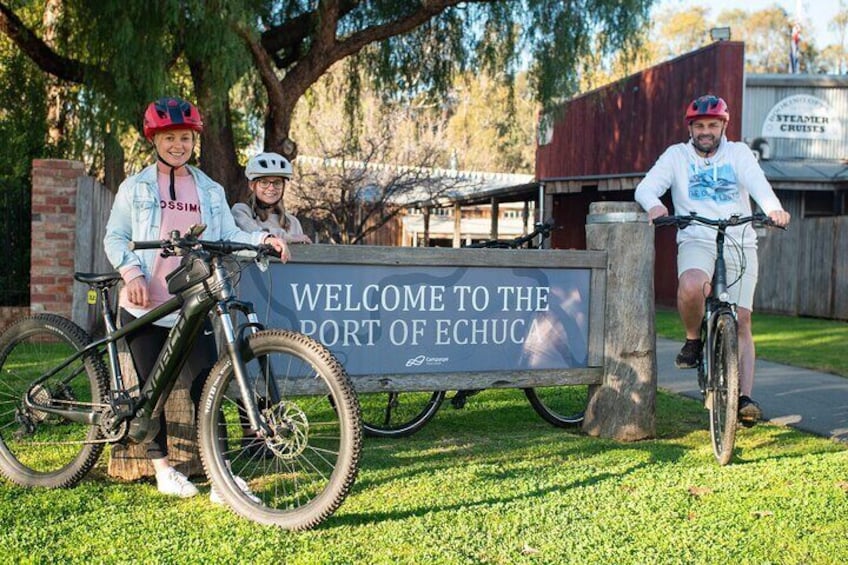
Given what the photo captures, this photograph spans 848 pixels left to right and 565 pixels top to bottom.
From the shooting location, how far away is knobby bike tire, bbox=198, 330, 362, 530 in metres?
3.72

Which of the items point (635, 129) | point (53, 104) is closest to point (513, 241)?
point (53, 104)

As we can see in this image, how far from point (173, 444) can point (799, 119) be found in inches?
830

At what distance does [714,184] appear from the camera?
5.82 meters

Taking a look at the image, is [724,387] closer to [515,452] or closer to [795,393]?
[515,452]

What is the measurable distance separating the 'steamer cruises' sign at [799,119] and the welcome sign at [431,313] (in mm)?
18461

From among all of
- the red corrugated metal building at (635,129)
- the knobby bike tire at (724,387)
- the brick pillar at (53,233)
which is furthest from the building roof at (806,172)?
the knobby bike tire at (724,387)

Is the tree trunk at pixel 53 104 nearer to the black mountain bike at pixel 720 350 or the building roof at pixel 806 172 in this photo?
the black mountain bike at pixel 720 350

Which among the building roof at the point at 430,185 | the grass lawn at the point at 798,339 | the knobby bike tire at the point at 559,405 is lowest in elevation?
the grass lawn at the point at 798,339

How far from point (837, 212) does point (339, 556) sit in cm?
2059

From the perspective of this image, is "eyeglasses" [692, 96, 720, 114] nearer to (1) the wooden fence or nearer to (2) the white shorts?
(2) the white shorts

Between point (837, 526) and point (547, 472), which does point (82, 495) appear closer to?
point (547, 472)

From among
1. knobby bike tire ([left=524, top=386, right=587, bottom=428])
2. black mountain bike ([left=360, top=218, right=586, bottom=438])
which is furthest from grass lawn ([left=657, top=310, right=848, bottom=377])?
black mountain bike ([left=360, top=218, right=586, bottom=438])

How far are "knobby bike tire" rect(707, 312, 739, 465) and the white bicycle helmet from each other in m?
2.68

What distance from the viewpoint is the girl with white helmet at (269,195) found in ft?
19.0
